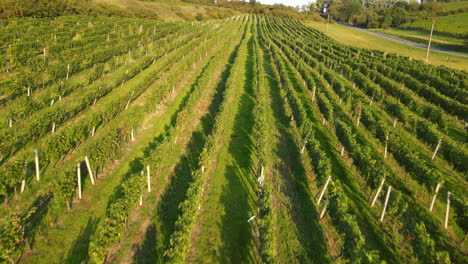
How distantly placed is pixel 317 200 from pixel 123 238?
9965mm

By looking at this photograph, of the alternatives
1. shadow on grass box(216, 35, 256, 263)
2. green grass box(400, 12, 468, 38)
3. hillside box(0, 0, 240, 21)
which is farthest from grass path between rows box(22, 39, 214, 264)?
green grass box(400, 12, 468, 38)

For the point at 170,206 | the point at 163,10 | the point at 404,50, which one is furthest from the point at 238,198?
the point at 163,10

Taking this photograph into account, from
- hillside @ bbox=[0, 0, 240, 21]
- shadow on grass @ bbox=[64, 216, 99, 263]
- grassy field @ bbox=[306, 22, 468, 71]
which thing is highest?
hillside @ bbox=[0, 0, 240, 21]

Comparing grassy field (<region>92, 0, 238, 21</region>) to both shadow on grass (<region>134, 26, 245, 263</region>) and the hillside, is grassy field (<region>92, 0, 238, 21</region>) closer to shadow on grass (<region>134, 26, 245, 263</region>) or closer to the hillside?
the hillside

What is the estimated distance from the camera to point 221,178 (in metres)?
15.6

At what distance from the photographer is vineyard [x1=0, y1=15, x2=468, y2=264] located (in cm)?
1075

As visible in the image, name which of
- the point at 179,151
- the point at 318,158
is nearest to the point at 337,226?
the point at 318,158

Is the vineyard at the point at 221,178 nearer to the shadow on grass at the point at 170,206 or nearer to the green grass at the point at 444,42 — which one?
the shadow on grass at the point at 170,206

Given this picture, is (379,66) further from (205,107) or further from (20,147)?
(20,147)

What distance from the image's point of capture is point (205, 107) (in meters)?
25.4

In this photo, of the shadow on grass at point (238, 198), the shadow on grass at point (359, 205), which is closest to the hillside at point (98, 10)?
the shadow on grass at point (238, 198)

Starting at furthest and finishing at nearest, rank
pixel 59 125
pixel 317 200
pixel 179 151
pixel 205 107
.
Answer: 1. pixel 205 107
2. pixel 59 125
3. pixel 179 151
4. pixel 317 200

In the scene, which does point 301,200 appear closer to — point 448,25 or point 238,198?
point 238,198

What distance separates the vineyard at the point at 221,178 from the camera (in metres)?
10.8
